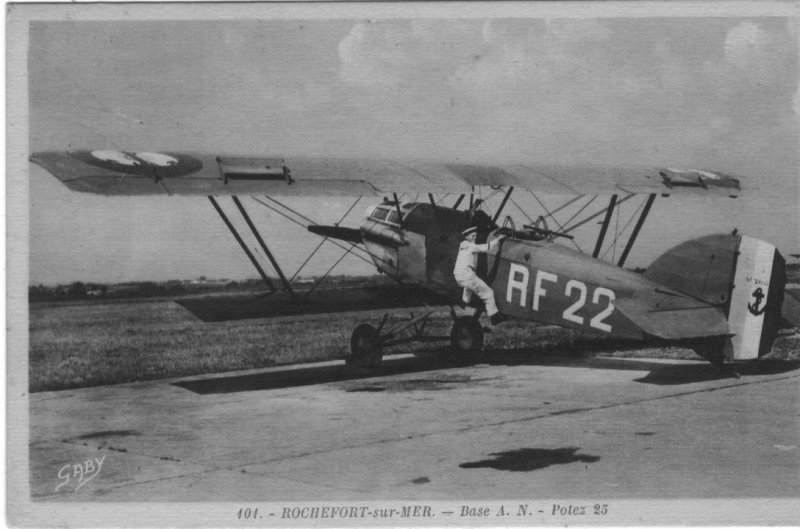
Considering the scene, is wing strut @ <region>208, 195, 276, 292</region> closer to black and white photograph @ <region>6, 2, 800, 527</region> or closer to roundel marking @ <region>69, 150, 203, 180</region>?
black and white photograph @ <region>6, 2, 800, 527</region>

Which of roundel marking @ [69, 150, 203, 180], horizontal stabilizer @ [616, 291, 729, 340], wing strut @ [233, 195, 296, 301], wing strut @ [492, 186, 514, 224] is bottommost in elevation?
horizontal stabilizer @ [616, 291, 729, 340]

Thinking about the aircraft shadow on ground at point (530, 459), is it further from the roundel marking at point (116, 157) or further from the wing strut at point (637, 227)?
the roundel marking at point (116, 157)

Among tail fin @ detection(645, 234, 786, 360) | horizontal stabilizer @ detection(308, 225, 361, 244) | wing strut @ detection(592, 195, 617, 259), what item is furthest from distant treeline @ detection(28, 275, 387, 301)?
tail fin @ detection(645, 234, 786, 360)

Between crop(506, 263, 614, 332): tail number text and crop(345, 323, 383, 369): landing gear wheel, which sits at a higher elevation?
crop(506, 263, 614, 332): tail number text

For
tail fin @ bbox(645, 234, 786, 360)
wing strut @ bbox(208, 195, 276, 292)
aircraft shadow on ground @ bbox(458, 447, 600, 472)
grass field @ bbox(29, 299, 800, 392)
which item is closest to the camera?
aircraft shadow on ground @ bbox(458, 447, 600, 472)

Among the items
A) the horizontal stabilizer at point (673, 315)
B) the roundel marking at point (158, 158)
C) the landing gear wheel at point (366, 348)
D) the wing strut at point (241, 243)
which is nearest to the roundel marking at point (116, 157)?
the roundel marking at point (158, 158)

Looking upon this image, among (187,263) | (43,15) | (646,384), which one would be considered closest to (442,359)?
(646,384)
